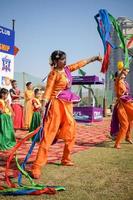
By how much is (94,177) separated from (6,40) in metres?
5.95

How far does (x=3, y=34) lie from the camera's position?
8.91 m

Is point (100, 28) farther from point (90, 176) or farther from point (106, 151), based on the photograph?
point (90, 176)

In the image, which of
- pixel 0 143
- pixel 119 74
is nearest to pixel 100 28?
pixel 119 74

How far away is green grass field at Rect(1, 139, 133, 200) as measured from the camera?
3291 mm

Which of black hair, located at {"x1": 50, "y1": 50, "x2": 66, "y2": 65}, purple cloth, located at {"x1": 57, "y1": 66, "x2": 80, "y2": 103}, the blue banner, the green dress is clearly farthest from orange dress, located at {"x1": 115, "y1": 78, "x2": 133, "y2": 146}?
the blue banner

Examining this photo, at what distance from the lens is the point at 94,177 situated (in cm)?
405

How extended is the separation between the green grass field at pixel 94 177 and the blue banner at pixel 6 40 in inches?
170

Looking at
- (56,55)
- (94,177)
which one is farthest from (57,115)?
(94,177)

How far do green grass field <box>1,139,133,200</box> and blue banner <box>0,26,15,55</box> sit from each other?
14.2ft

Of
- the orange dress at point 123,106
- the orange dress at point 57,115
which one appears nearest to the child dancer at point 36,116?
the orange dress at point 123,106

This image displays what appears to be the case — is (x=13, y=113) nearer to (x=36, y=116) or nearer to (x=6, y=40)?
(x=36, y=116)

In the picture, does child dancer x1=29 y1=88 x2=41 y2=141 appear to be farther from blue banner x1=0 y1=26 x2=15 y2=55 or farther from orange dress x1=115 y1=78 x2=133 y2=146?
orange dress x1=115 y1=78 x2=133 y2=146

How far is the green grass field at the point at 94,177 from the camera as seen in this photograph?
329cm

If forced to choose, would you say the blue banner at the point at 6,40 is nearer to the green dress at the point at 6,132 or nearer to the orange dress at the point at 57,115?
the green dress at the point at 6,132
